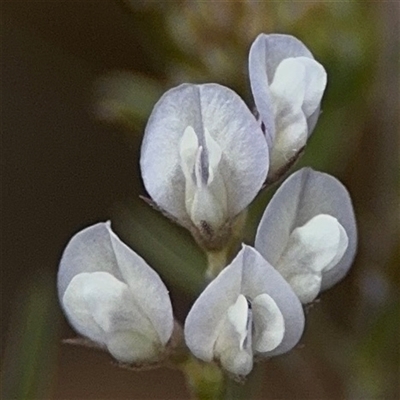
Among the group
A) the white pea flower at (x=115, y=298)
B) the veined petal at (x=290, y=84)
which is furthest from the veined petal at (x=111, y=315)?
the veined petal at (x=290, y=84)

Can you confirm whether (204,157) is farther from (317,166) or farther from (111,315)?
(317,166)

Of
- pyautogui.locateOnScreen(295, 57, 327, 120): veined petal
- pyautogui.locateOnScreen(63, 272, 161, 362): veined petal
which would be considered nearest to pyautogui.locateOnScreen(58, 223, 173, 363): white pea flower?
pyautogui.locateOnScreen(63, 272, 161, 362): veined petal

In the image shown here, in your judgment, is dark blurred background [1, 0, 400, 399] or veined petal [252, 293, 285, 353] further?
dark blurred background [1, 0, 400, 399]

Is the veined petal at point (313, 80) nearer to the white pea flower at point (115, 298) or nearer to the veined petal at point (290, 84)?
the veined petal at point (290, 84)

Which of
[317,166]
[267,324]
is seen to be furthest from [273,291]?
[317,166]

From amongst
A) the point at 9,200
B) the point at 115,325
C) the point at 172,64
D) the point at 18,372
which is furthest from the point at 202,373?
the point at 9,200

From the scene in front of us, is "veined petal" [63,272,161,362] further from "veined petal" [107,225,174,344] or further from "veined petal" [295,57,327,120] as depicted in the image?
"veined petal" [295,57,327,120]
